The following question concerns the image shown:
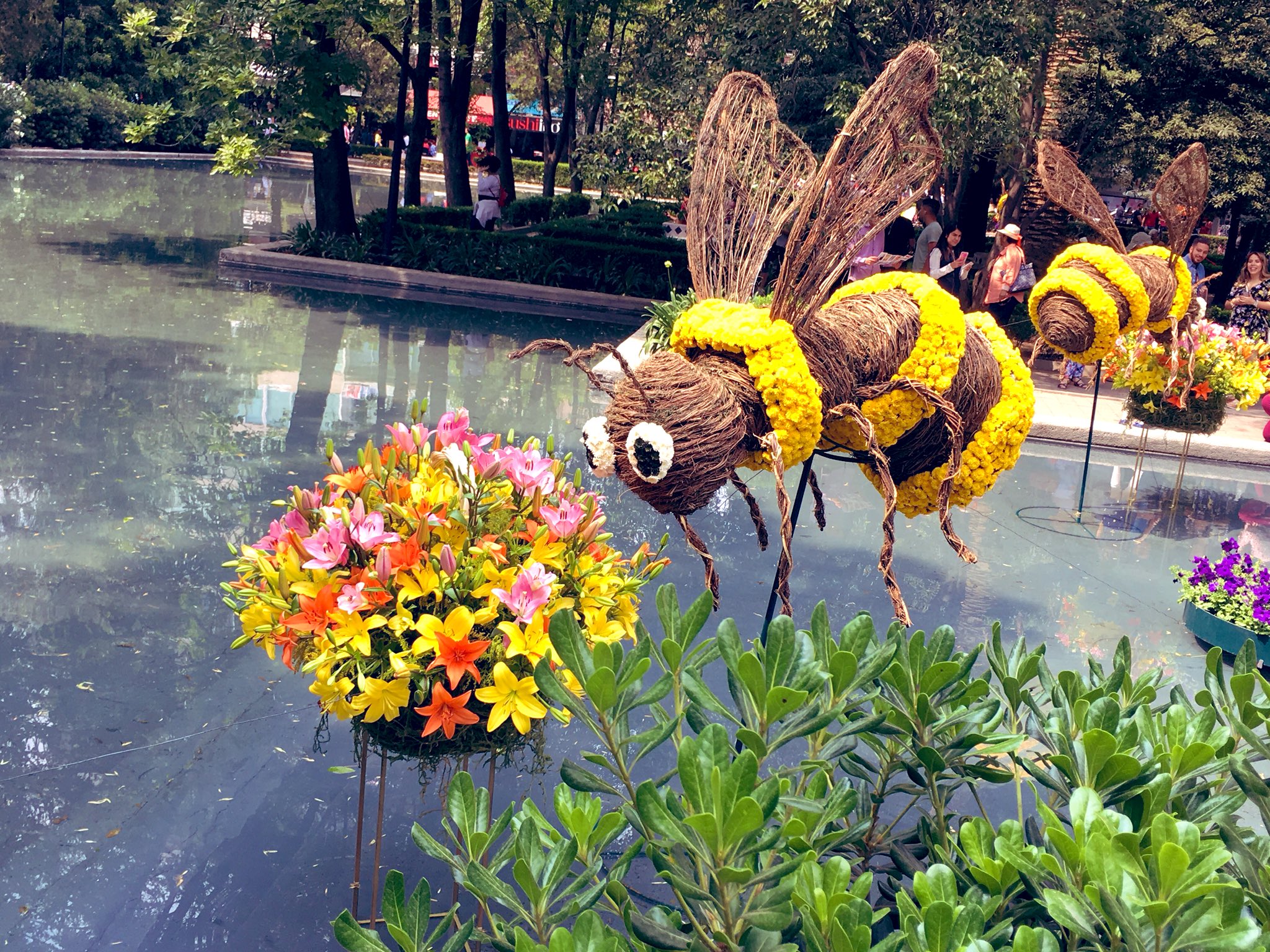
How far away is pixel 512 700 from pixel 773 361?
4.50 feet

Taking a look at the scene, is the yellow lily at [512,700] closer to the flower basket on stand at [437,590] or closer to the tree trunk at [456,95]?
the flower basket on stand at [437,590]

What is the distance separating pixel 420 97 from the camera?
19.6 metres

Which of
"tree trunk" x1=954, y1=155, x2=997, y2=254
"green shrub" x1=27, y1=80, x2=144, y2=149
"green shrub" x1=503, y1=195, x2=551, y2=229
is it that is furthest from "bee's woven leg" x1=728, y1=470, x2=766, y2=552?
"green shrub" x1=27, y1=80, x2=144, y2=149

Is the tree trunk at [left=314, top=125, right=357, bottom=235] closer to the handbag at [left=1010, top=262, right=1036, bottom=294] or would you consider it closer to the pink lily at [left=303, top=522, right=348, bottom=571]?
the handbag at [left=1010, top=262, right=1036, bottom=294]

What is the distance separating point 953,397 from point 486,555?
200cm

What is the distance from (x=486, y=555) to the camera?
9.77ft

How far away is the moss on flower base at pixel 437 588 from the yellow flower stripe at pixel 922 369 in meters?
1.12

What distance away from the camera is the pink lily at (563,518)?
3002mm

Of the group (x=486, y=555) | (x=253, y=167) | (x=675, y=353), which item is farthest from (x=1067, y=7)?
(x=486, y=555)

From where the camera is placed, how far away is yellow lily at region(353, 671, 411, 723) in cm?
281

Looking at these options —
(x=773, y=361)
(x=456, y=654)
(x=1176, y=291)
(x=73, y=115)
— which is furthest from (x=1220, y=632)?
(x=73, y=115)

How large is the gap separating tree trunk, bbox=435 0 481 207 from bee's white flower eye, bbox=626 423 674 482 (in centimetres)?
1812

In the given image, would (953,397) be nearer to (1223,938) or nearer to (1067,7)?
(1223,938)

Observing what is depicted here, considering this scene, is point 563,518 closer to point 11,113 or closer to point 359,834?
point 359,834
